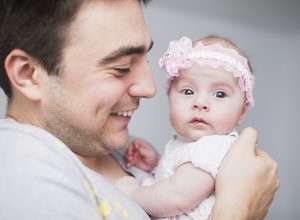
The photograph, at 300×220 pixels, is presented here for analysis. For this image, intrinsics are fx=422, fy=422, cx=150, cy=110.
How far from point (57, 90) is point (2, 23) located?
0.75 ft

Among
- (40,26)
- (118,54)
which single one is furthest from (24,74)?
(118,54)

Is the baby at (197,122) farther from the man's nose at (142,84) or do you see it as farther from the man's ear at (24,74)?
the man's ear at (24,74)

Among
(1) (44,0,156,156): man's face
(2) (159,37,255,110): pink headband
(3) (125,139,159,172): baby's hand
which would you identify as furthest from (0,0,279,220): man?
(3) (125,139,159,172): baby's hand

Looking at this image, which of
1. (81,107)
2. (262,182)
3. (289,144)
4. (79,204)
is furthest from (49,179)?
(289,144)

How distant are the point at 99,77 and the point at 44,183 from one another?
37 cm

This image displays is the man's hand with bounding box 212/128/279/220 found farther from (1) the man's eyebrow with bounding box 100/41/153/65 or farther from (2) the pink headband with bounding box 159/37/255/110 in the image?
(1) the man's eyebrow with bounding box 100/41/153/65

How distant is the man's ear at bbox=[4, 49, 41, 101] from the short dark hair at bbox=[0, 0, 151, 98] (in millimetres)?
21

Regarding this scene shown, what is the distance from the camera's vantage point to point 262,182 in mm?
1210

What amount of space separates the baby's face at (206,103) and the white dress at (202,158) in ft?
0.13

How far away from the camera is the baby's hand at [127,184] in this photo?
1249 millimetres

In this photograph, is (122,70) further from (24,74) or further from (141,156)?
(141,156)

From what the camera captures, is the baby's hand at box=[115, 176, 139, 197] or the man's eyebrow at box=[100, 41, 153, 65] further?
the baby's hand at box=[115, 176, 139, 197]

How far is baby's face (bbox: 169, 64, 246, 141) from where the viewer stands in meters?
1.23

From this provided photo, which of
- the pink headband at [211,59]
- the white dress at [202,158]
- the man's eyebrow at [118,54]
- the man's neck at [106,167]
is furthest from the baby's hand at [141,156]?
the man's eyebrow at [118,54]
